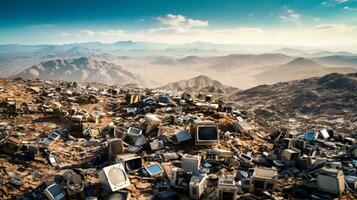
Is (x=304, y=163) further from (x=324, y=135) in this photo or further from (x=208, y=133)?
(x=324, y=135)

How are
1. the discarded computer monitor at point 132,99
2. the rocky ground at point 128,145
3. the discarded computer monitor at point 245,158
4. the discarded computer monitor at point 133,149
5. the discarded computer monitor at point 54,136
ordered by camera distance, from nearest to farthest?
1. the rocky ground at point 128,145
2. the discarded computer monitor at point 245,158
3. the discarded computer monitor at point 133,149
4. the discarded computer monitor at point 54,136
5. the discarded computer monitor at point 132,99

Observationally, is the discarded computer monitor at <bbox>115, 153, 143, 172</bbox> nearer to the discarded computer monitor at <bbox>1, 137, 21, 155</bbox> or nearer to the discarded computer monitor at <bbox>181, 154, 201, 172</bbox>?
the discarded computer monitor at <bbox>181, 154, 201, 172</bbox>

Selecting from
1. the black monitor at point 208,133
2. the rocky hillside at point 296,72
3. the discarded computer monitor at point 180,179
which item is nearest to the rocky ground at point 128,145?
the discarded computer monitor at point 180,179

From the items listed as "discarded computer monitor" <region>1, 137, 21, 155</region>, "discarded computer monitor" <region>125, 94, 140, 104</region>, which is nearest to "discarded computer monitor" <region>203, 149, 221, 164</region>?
"discarded computer monitor" <region>1, 137, 21, 155</region>

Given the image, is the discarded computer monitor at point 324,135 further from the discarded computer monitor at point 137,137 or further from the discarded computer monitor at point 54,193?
the discarded computer monitor at point 54,193

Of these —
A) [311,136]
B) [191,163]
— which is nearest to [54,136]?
[191,163]

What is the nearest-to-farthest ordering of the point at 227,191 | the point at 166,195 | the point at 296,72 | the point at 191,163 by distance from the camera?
the point at 227,191
the point at 166,195
the point at 191,163
the point at 296,72

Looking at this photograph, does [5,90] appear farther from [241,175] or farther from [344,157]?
[344,157]

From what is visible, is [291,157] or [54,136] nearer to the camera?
[291,157]

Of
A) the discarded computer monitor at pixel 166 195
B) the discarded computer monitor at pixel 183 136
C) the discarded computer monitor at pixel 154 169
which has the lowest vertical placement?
the discarded computer monitor at pixel 166 195
